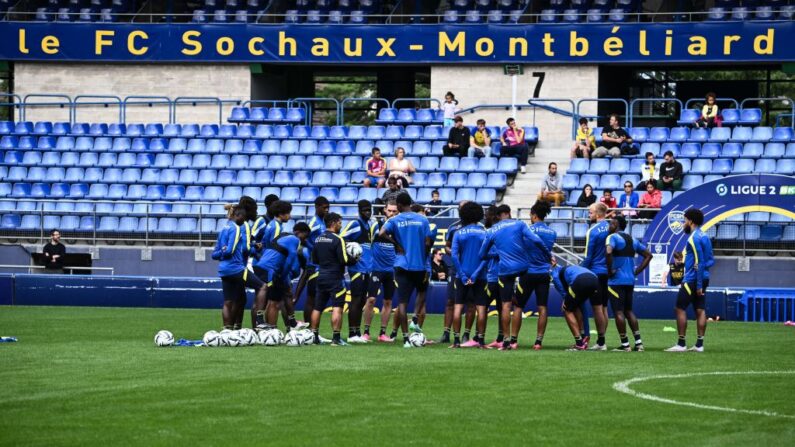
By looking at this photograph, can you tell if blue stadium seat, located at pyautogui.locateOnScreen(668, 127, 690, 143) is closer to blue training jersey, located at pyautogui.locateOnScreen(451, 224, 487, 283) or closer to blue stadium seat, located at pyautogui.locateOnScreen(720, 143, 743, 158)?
blue stadium seat, located at pyautogui.locateOnScreen(720, 143, 743, 158)

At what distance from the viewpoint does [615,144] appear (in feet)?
107

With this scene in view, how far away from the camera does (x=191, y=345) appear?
705 inches

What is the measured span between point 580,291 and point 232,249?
15.3 ft

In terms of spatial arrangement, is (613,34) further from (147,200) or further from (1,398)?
(1,398)

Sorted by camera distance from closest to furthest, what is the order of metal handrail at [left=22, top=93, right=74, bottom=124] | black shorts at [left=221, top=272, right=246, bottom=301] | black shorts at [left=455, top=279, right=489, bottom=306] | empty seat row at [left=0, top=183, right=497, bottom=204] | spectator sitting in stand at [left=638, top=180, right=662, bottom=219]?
black shorts at [left=455, top=279, right=489, bottom=306]
black shorts at [left=221, top=272, right=246, bottom=301]
spectator sitting in stand at [left=638, top=180, right=662, bottom=219]
empty seat row at [left=0, top=183, right=497, bottom=204]
metal handrail at [left=22, top=93, right=74, bottom=124]

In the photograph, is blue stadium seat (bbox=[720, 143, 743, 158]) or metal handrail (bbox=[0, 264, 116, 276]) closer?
metal handrail (bbox=[0, 264, 116, 276])

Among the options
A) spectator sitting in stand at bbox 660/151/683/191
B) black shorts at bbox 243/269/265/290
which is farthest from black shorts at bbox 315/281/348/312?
spectator sitting in stand at bbox 660/151/683/191

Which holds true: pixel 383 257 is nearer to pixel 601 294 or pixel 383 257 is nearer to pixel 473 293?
pixel 473 293

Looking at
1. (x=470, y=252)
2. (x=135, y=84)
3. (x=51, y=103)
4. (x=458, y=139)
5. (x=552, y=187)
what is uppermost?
(x=135, y=84)

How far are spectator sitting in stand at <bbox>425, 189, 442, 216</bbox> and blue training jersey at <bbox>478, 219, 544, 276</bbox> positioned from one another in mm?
10922

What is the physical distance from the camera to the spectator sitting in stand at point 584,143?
32562 mm

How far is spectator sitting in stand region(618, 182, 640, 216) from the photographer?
95.1 ft

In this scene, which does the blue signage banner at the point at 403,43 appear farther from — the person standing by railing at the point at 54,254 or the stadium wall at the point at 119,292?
the stadium wall at the point at 119,292

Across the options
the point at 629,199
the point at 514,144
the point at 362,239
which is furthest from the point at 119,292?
the point at 629,199
